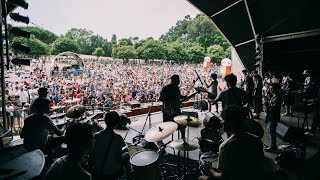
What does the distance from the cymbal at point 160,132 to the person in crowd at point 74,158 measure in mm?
1622

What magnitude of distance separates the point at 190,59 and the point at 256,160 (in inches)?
2000

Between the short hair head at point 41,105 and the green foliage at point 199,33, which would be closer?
the short hair head at point 41,105

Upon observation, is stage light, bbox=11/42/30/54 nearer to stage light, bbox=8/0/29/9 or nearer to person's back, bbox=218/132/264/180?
stage light, bbox=8/0/29/9

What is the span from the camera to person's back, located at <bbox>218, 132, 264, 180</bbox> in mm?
1913

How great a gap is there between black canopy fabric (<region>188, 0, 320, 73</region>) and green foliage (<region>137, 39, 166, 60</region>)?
1454 inches

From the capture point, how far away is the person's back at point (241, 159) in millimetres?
1913

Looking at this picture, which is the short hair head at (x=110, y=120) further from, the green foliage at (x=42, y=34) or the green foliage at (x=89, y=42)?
the green foliage at (x=89, y=42)

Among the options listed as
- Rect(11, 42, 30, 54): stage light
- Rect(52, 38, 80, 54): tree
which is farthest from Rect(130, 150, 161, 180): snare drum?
Rect(52, 38, 80, 54): tree

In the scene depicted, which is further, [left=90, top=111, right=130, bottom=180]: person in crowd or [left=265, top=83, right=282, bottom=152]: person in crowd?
[left=265, top=83, right=282, bottom=152]: person in crowd

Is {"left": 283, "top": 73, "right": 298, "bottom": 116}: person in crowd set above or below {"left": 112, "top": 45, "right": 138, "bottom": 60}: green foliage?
below

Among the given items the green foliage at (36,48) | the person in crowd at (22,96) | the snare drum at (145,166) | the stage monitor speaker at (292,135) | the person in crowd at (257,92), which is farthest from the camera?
the green foliage at (36,48)

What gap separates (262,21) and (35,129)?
8972mm

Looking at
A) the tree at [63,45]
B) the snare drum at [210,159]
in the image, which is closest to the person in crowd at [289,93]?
the snare drum at [210,159]

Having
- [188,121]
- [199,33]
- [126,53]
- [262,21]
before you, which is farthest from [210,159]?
[199,33]
